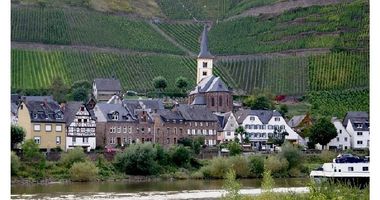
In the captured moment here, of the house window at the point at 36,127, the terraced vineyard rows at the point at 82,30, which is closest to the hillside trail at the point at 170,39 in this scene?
the terraced vineyard rows at the point at 82,30

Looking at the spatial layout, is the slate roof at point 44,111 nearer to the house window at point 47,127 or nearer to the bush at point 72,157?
the house window at point 47,127

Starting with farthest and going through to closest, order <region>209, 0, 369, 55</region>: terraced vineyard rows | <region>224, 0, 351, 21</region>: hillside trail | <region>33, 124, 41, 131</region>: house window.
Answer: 1. <region>224, 0, 351, 21</region>: hillside trail
2. <region>209, 0, 369, 55</region>: terraced vineyard rows
3. <region>33, 124, 41, 131</region>: house window

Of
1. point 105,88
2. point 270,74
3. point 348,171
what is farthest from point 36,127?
point 270,74

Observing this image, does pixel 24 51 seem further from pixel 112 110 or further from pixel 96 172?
pixel 96 172

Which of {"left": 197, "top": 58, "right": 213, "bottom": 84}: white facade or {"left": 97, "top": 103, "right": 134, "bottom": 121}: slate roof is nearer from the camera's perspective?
{"left": 97, "top": 103, "right": 134, "bottom": 121}: slate roof

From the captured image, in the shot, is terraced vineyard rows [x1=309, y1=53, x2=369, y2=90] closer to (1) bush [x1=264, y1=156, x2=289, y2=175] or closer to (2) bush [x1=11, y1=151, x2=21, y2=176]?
(1) bush [x1=264, y1=156, x2=289, y2=175]

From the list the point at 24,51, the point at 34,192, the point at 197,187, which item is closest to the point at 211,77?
the point at 24,51

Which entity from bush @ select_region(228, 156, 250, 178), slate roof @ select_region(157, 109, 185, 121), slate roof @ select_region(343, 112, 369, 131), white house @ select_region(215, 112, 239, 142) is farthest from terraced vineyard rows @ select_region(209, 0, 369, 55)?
bush @ select_region(228, 156, 250, 178)
